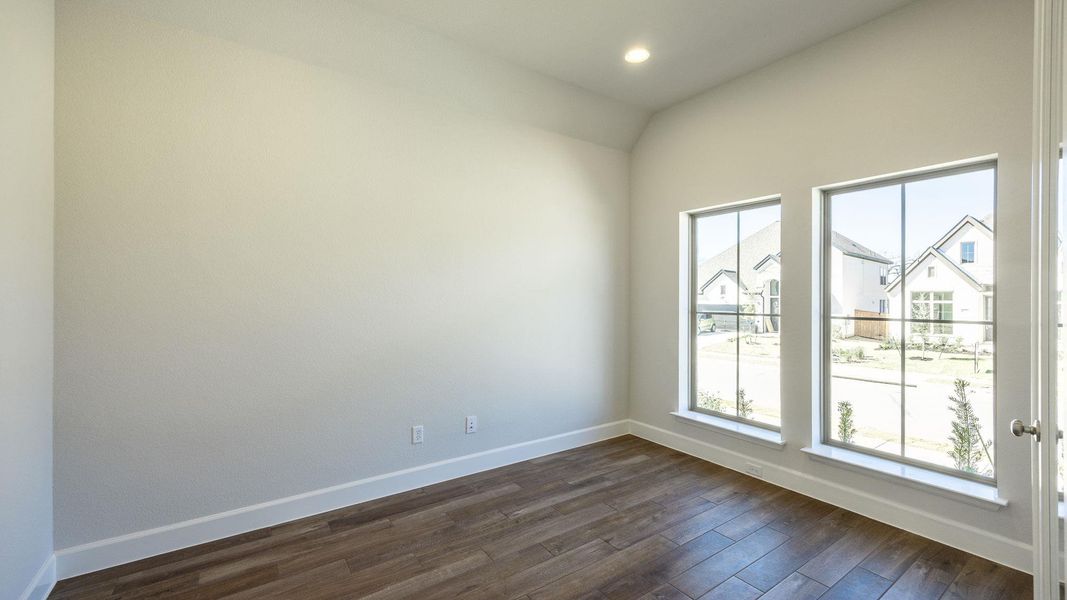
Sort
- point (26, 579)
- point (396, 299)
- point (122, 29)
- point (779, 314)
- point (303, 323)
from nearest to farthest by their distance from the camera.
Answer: point (26, 579), point (122, 29), point (303, 323), point (396, 299), point (779, 314)

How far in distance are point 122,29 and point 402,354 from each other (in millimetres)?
2181

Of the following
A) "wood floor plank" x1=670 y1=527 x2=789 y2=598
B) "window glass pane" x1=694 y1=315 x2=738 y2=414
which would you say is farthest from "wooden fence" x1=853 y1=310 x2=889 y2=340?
"wood floor plank" x1=670 y1=527 x2=789 y2=598

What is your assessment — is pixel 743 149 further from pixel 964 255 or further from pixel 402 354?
pixel 402 354

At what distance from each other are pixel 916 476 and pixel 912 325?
846 mm

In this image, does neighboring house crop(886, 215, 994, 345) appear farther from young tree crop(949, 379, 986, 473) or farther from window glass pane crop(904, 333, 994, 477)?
young tree crop(949, 379, 986, 473)

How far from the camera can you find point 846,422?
2.89 metres

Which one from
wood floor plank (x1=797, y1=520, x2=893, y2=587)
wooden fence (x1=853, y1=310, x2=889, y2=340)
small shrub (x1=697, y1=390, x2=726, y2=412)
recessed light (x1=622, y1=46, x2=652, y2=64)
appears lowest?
wood floor plank (x1=797, y1=520, x2=893, y2=587)

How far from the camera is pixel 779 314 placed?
318 cm

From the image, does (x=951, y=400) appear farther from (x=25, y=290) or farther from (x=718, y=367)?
(x=25, y=290)

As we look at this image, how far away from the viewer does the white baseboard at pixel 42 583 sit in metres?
1.82

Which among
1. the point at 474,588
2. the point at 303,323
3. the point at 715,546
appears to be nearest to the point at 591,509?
the point at 715,546

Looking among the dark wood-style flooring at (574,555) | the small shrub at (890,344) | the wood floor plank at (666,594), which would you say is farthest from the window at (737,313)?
the wood floor plank at (666,594)

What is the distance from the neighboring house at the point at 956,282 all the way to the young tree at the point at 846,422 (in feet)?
1.94

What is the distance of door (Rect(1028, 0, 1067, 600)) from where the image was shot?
112 centimetres
